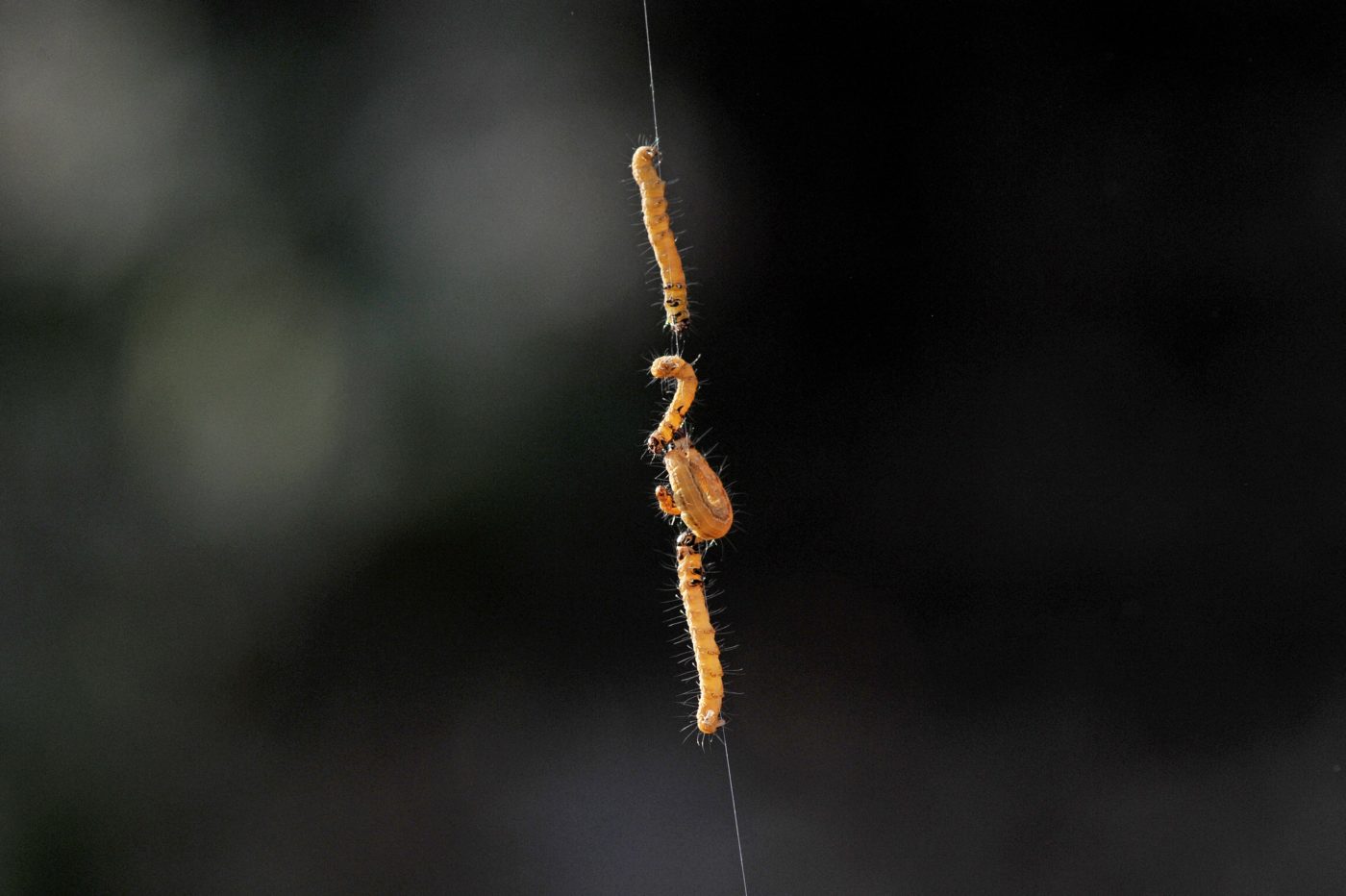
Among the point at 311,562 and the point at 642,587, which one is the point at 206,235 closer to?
the point at 311,562

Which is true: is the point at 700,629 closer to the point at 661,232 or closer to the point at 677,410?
the point at 677,410

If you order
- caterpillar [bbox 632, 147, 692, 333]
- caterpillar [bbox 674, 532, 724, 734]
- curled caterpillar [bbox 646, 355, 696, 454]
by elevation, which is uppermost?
caterpillar [bbox 632, 147, 692, 333]

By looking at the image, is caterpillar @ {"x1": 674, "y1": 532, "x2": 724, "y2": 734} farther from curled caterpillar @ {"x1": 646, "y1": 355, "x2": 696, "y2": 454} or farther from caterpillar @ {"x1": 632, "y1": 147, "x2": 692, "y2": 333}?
caterpillar @ {"x1": 632, "y1": 147, "x2": 692, "y2": 333}

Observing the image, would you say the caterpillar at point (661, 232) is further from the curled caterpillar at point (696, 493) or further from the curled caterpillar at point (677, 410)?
the curled caterpillar at point (696, 493)

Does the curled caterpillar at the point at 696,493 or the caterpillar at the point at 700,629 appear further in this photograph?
the caterpillar at the point at 700,629

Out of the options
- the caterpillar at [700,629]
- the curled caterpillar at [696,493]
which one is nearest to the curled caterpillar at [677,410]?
the curled caterpillar at [696,493]

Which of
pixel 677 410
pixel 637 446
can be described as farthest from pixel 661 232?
pixel 637 446

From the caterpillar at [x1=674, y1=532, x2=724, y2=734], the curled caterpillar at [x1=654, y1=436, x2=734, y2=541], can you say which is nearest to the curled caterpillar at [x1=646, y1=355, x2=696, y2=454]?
the curled caterpillar at [x1=654, y1=436, x2=734, y2=541]
